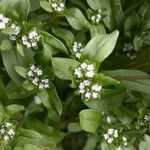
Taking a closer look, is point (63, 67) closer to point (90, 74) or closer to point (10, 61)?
point (90, 74)

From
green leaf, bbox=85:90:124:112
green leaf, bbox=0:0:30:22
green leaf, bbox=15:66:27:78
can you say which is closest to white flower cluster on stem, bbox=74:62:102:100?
green leaf, bbox=85:90:124:112

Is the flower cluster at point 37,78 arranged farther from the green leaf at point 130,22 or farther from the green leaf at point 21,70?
the green leaf at point 130,22

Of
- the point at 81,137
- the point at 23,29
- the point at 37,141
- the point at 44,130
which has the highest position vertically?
the point at 23,29

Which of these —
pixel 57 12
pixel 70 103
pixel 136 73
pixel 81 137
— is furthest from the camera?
pixel 81 137

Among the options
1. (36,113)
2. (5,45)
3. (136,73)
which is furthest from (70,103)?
(5,45)

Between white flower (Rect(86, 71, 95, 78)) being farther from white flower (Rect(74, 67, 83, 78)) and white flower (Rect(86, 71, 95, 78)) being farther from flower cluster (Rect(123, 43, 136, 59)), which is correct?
flower cluster (Rect(123, 43, 136, 59))

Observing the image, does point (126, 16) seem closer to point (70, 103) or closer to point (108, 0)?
point (108, 0)

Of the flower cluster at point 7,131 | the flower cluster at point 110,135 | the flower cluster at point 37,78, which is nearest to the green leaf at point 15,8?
the flower cluster at point 37,78
